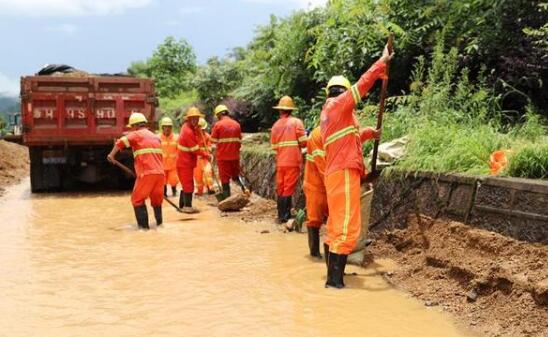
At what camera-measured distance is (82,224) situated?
28.6ft

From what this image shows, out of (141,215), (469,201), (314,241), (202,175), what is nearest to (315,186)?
(314,241)

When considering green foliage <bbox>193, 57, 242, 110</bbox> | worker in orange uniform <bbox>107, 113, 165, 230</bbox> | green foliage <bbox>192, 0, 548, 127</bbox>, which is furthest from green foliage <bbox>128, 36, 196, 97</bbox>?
worker in orange uniform <bbox>107, 113, 165, 230</bbox>

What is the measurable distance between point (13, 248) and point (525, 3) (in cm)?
717

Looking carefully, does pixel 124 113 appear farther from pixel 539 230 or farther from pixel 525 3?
pixel 539 230

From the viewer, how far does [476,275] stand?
473 cm

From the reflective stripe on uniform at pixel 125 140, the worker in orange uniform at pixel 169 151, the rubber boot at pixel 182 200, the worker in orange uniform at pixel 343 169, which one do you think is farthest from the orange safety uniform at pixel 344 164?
the worker in orange uniform at pixel 169 151

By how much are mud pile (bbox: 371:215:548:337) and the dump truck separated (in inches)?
283

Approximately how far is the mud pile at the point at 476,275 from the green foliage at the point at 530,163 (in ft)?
1.86

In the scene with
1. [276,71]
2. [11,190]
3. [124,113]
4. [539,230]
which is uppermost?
[276,71]

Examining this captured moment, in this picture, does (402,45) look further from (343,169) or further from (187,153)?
(343,169)

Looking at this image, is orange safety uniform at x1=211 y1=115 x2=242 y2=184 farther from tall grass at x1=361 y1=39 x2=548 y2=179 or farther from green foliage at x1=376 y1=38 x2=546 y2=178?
green foliage at x1=376 y1=38 x2=546 y2=178

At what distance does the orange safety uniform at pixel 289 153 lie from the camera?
8.14 metres

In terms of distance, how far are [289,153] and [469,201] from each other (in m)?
3.26

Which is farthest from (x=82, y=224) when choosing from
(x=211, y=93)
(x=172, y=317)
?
(x=211, y=93)
